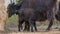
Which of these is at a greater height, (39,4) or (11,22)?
(39,4)

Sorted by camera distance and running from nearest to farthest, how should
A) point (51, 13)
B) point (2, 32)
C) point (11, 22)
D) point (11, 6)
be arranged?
1. point (2, 32)
2. point (51, 13)
3. point (11, 6)
4. point (11, 22)

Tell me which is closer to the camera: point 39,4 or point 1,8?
point 1,8

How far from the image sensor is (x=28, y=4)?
8.41 meters

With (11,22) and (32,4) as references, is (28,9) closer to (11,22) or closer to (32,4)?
(32,4)

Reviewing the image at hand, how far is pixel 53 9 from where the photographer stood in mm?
8141

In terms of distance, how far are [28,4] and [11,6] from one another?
1.97 feet

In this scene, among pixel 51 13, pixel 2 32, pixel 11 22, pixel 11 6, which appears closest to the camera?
pixel 2 32

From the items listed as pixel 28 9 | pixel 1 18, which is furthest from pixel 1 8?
pixel 28 9

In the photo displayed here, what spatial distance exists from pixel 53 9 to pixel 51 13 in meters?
0.12

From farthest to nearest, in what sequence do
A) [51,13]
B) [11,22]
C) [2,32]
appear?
1. [11,22]
2. [51,13]
3. [2,32]

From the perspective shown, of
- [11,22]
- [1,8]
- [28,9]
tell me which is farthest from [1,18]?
[11,22]

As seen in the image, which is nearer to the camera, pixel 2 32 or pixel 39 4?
pixel 2 32

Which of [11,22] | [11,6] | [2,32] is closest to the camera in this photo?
[2,32]

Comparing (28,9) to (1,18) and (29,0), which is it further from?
(1,18)
